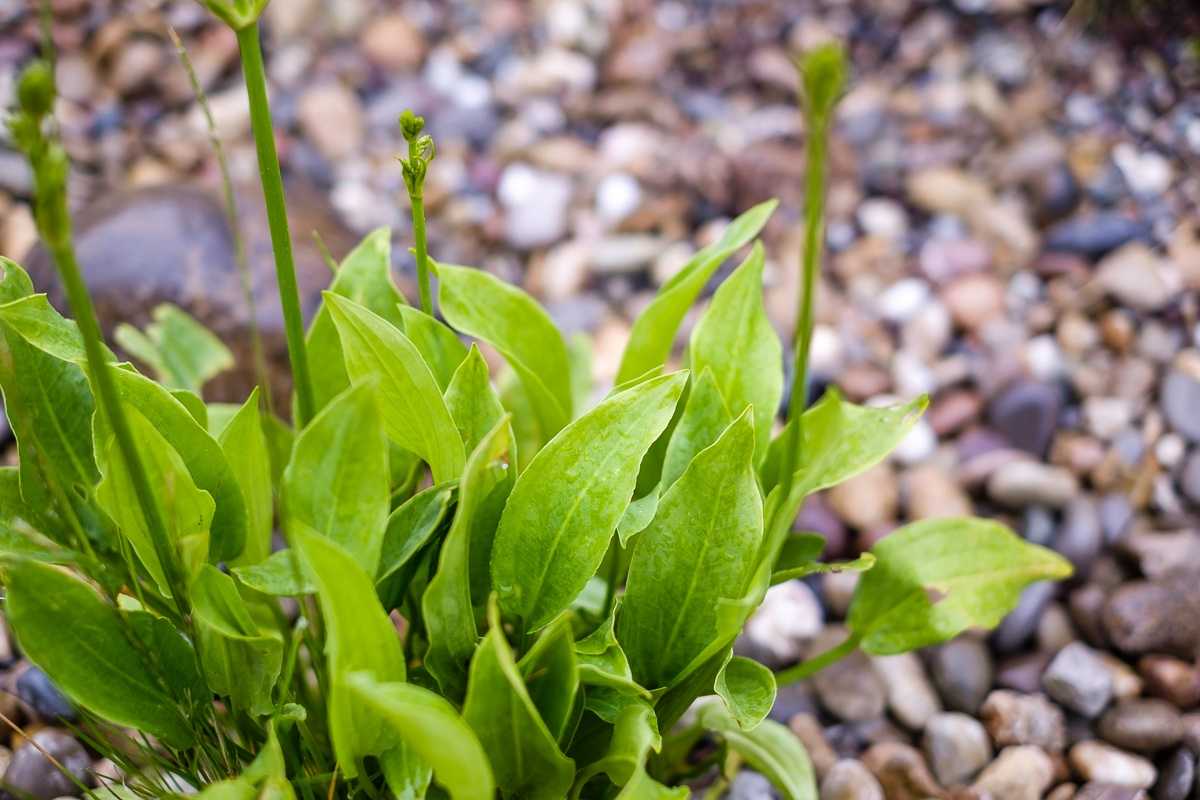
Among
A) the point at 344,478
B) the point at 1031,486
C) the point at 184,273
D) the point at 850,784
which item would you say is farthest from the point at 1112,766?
the point at 184,273

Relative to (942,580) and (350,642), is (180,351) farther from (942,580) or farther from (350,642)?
(942,580)

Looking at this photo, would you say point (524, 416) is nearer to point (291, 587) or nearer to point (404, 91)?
point (291, 587)

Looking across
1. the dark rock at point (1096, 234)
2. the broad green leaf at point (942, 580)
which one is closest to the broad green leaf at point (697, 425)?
the broad green leaf at point (942, 580)

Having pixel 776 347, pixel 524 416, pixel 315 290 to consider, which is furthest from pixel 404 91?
pixel 776 347

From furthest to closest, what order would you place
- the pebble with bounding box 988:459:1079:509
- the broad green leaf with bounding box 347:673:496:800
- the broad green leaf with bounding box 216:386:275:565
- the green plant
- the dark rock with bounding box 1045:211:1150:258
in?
1. the dark rock with bounding box 1045:211:1150:258
2. the pebble with bounding box 988:459:1079:509
3. the broad green leaf with bounding box 216:386:275:565
4. the green plant
5. the broad green leaf with bounding box 347:673:496:800

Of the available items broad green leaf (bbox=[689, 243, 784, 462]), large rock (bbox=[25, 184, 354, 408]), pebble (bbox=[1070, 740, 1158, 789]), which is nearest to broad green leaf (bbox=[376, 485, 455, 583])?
broad green leaf (bbox=[689, 243, 784, 462])

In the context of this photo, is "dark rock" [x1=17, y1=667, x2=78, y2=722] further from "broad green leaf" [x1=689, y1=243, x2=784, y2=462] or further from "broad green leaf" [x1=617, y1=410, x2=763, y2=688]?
"broad green leaf" [x1=689, y1=243, x2=784, y2=462]

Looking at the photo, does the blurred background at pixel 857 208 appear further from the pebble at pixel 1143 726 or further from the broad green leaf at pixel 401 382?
the broad green leaf at pixel 401 382
